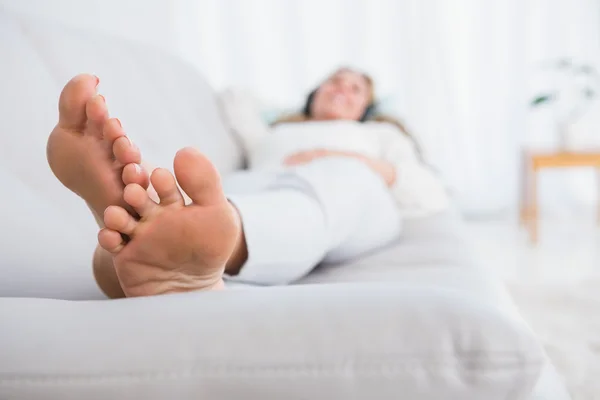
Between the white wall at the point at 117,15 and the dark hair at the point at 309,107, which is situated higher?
the white wall at the point at 117,15

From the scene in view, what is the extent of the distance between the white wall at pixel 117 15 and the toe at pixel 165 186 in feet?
7.22

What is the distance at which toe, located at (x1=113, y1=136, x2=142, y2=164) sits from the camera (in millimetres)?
549

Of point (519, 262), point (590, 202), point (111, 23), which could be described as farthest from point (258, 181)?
point (590, 202)

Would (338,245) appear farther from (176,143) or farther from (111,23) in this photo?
(111,23)

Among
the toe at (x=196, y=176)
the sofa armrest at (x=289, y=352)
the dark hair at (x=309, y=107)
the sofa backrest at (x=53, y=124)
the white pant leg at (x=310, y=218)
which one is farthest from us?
the dark hair at (x=309, y=107)

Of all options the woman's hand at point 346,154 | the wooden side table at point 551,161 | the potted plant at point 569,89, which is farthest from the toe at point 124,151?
the potted plant at point 569,89

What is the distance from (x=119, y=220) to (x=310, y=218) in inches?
14.4

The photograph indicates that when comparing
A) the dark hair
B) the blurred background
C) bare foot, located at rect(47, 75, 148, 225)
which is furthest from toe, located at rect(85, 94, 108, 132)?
the blurred background

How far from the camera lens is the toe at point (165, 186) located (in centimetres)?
53

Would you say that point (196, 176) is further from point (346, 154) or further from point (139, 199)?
point (346, 154)

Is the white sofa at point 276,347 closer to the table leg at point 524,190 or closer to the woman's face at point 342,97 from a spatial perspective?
the woman's face at point 342,97

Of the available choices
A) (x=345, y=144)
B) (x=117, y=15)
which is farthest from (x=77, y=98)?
(x=117, y=15)

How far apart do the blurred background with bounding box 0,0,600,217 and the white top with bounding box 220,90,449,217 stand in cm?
136

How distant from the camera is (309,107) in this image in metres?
2.01
